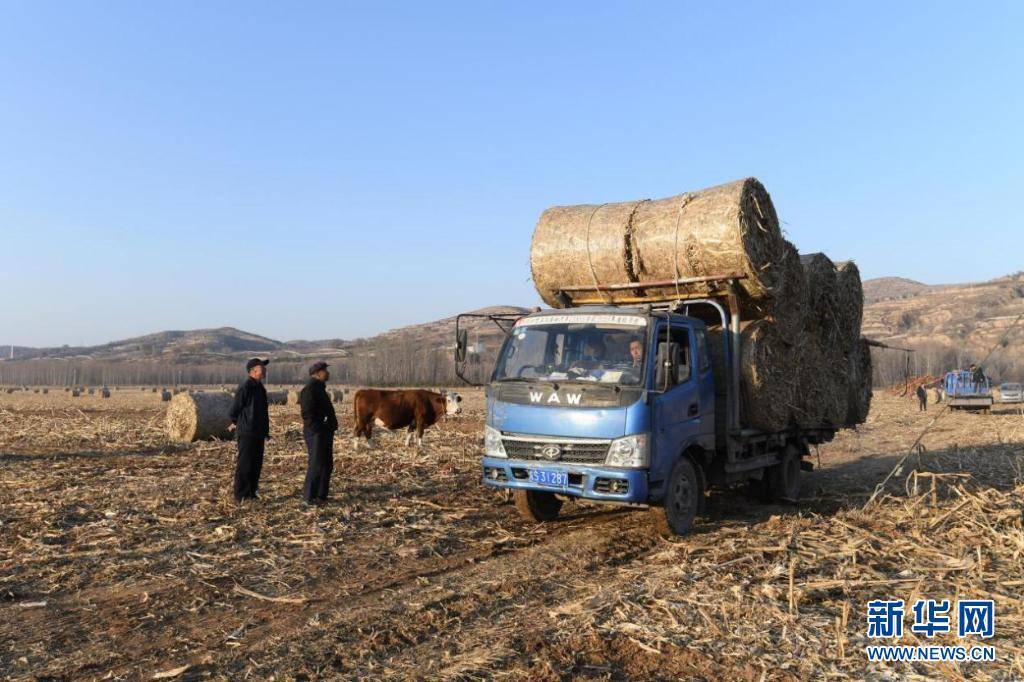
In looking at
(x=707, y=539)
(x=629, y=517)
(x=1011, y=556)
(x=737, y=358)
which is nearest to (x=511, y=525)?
(x=629, y=517)

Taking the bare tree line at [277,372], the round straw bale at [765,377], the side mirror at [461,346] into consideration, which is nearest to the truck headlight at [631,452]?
the round straw bale at [765,377]

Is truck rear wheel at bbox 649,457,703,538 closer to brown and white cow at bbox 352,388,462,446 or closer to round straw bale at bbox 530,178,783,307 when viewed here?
round straw bale at bbox 530,178,783,307

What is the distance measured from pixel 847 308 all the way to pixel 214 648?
33.0 ft

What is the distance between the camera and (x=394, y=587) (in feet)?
21.9

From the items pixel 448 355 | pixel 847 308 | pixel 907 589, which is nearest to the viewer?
pixel 907 589

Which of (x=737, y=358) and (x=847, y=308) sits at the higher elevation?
(x=847, y=308)

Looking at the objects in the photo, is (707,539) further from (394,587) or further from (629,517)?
(394,587)

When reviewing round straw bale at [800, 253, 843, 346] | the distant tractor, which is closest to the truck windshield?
round straw bale at [800, 253, 843, 346]

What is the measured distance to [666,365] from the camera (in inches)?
315

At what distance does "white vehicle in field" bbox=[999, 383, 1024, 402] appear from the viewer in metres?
35.8

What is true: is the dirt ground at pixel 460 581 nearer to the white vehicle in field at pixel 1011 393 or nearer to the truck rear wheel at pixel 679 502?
the truck rear wheel at pixel 679 502

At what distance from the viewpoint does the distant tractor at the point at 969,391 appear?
31719 millimetres

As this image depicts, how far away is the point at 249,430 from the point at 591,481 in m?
5.05

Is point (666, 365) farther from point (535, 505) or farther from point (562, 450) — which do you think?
point (535, 505)
